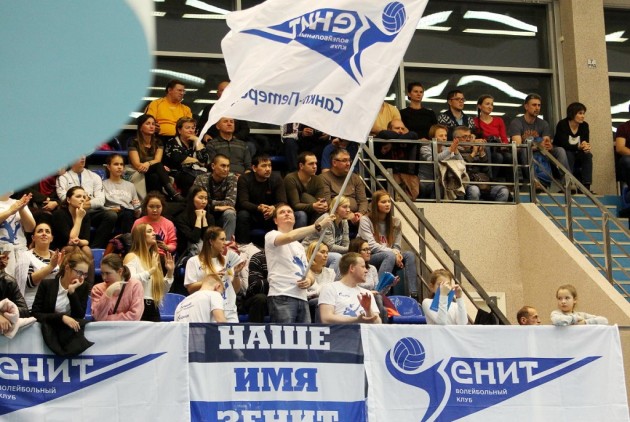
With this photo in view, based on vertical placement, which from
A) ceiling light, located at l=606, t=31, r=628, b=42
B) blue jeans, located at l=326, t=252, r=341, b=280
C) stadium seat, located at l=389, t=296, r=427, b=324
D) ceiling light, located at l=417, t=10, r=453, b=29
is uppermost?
ceiling light, located at l=417, t=10, r=453, b=29

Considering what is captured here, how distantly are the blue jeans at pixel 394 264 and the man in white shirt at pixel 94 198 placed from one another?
2781 millimetres

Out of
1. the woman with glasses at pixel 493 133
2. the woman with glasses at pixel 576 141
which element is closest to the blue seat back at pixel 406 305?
the woman with glasses at pixel 493 133

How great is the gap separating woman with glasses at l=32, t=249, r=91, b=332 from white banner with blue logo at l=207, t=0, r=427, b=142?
1589mm

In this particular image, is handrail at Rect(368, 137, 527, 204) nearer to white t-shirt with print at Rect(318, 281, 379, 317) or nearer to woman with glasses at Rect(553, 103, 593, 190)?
woman with glasses at Rect(553, 103, 593, 190)

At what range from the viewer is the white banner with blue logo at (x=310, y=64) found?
813 cm

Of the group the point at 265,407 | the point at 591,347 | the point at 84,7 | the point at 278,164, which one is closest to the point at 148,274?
the point at 265,407

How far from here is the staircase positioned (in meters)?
13.5

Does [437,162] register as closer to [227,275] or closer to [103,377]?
[227,275]

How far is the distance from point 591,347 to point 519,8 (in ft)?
33.0

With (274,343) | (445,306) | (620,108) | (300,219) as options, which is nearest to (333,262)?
(300,219)

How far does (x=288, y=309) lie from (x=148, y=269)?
1.24 metres

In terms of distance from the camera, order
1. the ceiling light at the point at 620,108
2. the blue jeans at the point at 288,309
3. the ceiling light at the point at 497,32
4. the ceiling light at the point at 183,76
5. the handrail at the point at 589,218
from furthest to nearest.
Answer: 1. the ceiling light at the point at 620,108
2. the ceiling light at the point at 497,32
3. the ceiling light at the point at 183,76
4. the handrail at the point at 589,218
5. the blue jeans at the point at 288,309

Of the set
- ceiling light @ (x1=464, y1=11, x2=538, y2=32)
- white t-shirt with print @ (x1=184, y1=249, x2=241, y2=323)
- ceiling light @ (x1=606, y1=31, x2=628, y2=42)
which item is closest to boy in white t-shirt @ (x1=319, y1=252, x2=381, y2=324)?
white t-shirt with print @ (x1=184, y1=249, x2=241, y2=323)

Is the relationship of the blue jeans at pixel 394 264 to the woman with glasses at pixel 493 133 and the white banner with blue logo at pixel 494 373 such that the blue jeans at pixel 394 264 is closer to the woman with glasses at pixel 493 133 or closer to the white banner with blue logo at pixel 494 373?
the white banner with blue logo at pixel 494 373
